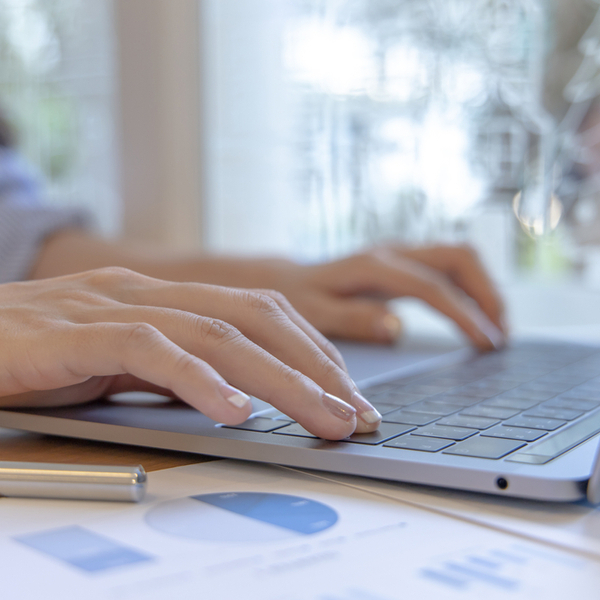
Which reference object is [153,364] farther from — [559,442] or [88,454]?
[559,442]

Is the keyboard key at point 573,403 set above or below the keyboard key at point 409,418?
below

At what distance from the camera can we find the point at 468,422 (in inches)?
15.1

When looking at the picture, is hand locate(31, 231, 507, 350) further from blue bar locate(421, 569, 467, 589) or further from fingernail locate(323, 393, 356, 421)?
blue bar locate(421, 569, 467, 589)

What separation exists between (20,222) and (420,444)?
2.50 ft

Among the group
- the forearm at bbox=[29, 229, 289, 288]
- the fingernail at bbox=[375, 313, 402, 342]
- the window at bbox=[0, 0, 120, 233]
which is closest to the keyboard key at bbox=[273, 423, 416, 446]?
the fingernail at bbox=[375, 313, 402, 342]

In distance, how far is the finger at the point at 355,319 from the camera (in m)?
0.76

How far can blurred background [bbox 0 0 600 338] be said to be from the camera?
94 centimetres

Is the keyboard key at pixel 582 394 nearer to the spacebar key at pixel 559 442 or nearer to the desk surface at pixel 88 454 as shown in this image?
the spacebar key at pixel 559 442

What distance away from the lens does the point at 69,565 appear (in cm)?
24

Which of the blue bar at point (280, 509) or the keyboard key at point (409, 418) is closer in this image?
the blue bar at point (280, 509)

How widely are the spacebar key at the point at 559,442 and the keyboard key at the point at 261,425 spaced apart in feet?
0.41

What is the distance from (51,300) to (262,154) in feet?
2.49

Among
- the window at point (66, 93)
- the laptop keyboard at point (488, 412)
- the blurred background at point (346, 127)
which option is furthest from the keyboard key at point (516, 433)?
the window at point (66, 93)

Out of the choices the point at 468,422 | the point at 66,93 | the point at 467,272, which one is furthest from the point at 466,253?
the point at 66,93
